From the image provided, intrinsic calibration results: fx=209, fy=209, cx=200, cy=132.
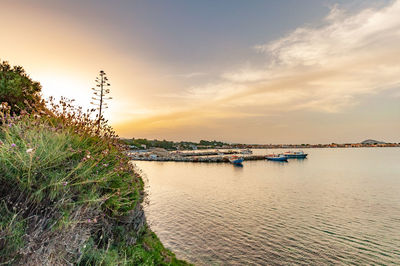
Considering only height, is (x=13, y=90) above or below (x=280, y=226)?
above

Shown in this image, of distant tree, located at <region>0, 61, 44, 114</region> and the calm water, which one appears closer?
the calm water

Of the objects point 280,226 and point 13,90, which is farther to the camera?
point 280,226

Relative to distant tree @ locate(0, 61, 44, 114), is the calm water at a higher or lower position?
lower

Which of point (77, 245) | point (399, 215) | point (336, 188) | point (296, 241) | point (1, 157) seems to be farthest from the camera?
point (336, 188)

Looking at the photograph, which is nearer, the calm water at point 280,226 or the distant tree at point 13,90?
the calm water at point 280,226

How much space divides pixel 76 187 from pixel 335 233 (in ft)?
61.8

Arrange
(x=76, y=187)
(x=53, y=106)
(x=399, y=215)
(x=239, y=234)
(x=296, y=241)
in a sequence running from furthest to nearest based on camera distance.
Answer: (x=399, y=215)
(x=239, y=234)
(x=296, y=241)
(x=53, y=106)
(x=76, y=187)

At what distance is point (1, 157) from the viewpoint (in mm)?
3584

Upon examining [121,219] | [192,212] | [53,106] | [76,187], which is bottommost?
[192,212]

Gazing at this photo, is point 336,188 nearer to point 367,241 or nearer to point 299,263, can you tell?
point 367,241

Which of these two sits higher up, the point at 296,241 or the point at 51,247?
the point at 51,247

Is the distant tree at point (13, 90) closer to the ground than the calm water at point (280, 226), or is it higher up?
higher up

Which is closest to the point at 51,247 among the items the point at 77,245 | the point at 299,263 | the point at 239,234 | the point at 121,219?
the point at 77,245

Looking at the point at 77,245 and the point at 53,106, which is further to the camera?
the point at 53,106
